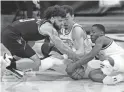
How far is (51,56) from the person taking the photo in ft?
12.7

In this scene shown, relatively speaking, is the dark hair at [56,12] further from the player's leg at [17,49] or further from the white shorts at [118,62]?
the white shorts at [118,62]

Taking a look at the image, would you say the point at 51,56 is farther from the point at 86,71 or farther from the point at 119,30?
the point at 119,30

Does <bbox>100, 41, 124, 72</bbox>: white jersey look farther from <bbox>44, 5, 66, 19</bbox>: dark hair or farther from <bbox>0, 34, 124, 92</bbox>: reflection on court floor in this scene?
<bbox>44, 5, 66, 19</bbox>: dark hair

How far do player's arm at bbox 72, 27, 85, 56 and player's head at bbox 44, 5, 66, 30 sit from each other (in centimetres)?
21

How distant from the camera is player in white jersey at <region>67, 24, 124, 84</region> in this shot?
3.41 meters

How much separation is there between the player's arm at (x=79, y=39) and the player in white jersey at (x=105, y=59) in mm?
155

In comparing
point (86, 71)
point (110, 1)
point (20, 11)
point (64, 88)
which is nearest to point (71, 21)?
point (86, 71)

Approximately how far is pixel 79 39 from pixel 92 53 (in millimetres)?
312

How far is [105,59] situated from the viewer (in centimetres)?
355

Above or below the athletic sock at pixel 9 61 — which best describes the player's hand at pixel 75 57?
above

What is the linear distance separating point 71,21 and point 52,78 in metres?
0.78

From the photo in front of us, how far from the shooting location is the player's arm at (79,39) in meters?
3.66

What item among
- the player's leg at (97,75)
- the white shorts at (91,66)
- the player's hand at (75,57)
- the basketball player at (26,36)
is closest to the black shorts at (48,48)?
the basketball player at (26,36)

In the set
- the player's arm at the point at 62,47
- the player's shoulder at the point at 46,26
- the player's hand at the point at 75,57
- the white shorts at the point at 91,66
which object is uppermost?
the player's shoulder at the point at 46,26
